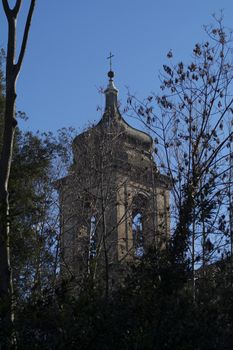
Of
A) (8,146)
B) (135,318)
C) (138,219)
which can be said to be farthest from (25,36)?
(138,219)

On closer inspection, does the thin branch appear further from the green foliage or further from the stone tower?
the stone tower

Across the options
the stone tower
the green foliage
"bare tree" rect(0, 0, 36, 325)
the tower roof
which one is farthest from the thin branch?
the tower roof

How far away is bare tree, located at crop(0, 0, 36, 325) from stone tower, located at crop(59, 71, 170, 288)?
7220 millimetres

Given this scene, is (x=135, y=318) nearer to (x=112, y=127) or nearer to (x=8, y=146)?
(x=8, y=146)

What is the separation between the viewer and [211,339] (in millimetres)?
7379

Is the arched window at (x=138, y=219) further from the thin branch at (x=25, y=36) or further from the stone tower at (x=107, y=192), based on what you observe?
the thin branch at (x=25, y=36)

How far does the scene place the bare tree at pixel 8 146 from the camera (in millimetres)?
7332

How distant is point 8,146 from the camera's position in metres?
8.35

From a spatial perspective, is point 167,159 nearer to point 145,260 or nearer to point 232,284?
point 232,284

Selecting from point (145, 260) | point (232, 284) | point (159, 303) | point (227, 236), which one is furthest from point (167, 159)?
point (159, 303)

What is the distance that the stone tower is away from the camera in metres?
17.0

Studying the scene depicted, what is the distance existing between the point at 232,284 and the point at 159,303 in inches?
127

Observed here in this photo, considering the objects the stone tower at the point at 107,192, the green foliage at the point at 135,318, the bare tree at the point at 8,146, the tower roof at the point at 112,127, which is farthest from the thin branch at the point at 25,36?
the tower roof at the point at 112,127

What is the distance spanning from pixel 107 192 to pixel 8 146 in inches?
415
